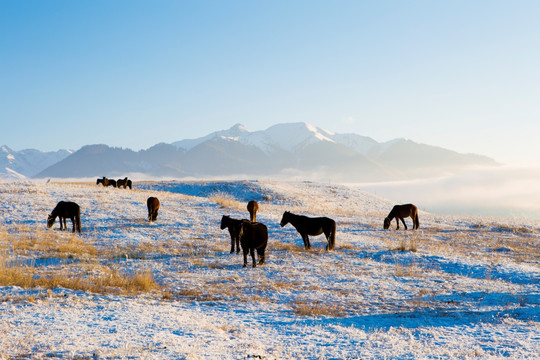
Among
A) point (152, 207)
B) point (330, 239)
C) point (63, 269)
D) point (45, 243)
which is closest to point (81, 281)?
point (63, 269)

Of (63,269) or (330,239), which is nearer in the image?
(63,269)

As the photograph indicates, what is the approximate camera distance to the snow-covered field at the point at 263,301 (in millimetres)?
5543

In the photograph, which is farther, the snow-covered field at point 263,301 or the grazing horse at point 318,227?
the grazing horse at point 318,227

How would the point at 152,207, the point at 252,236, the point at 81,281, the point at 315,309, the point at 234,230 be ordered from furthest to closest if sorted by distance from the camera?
the point at 152,207 < the point at 234,230 < the point at 252,236 < the point at 81,281 < the point at 315,309

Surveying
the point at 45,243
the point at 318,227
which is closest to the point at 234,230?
the point at 318,227

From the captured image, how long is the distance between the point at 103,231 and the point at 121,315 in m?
12.0

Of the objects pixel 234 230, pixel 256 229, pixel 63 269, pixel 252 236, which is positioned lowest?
pixel 63 269

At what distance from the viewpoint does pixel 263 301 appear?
8.55 meters

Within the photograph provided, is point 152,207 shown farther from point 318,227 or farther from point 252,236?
point 252,236

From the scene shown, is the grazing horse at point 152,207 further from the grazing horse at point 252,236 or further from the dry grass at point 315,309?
the dry grass at point 315,309

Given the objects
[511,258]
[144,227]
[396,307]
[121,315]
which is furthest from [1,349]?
[511,258]

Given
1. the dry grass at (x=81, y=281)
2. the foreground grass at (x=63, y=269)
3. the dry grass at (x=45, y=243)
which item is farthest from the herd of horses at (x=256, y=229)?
the dry grass at (x=81, y=281)

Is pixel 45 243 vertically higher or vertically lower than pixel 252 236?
lower

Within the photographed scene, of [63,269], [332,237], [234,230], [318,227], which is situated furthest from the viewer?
[332,237]
